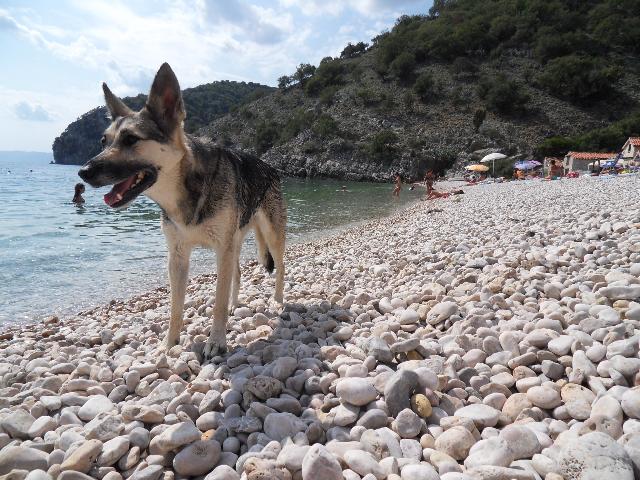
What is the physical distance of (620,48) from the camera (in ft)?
243

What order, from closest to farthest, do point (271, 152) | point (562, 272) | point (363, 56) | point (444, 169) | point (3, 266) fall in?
1. point (562, 272)
2. point (3, 266)
3. point (444, 169)
4. point (271, 152)
5. point (363, 56)

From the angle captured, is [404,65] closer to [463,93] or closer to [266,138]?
[463,93]

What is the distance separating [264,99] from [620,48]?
7787 centimetres

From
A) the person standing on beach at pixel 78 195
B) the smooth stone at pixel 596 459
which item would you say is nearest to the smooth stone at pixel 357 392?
the smooth stone at pixel 596 459

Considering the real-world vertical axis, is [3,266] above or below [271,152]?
below

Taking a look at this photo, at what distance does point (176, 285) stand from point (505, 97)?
248 feet

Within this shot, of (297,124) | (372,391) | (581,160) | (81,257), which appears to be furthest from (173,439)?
(297,124)

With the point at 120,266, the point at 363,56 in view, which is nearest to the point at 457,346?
the point at 120,266

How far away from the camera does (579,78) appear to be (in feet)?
218

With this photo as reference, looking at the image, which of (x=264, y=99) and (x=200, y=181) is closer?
(x=200, y=181)

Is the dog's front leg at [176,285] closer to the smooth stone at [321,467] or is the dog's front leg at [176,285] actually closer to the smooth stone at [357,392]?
the smooth stone at [357,392]

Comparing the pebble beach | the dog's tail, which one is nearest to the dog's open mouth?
the pebble beach

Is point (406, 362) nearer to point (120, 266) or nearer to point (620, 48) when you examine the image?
point (120, 266)

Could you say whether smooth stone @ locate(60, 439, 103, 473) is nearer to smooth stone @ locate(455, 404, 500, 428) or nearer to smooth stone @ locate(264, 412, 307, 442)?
smooth stone @ locate(264, 412, 307, 442)
